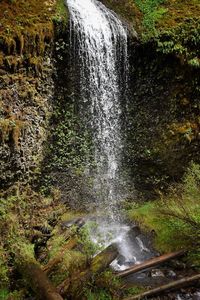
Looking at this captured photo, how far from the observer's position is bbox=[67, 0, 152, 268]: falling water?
10711mm

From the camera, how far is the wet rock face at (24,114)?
8.72 metres

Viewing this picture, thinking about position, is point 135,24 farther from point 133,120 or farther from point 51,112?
point 51,112

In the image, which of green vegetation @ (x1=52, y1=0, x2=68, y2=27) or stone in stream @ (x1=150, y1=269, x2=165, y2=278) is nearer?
stone in stream @ (x1=150, y1=269, x2=165, y2=278)

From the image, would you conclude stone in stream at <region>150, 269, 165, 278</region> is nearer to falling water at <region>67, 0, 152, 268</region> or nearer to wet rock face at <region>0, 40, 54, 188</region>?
falling water at <region>67, 0, 152, 268</region>

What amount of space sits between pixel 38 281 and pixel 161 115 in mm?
6980

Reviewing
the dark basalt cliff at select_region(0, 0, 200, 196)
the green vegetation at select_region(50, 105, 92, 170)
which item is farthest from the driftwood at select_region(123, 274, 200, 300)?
the green vegetation at select_region(50, 105, 92, 170)

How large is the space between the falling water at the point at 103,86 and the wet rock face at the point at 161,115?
38cm

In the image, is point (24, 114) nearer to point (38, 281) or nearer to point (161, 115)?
point (161, 115)

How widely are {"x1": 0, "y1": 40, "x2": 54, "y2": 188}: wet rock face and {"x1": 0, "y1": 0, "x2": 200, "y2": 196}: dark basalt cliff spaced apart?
26mm

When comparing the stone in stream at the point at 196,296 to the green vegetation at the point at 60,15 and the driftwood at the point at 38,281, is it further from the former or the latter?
the green vegetation at the point at 60,15

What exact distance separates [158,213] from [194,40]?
17.6 ft

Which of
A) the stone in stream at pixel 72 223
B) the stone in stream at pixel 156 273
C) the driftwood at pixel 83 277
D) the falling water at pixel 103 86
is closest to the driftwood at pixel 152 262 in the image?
the stone in stream at pixel 156 273

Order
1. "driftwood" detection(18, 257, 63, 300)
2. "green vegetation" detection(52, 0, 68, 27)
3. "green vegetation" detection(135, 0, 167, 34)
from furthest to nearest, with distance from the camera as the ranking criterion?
"green vegetation" detection(135, 0, 167, 34), "green vegetation" detection(52, 0, 68, 27), "driftwood" detection(18, 257, 63, 300)

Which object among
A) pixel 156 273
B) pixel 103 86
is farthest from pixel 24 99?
pixel 156 273
